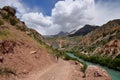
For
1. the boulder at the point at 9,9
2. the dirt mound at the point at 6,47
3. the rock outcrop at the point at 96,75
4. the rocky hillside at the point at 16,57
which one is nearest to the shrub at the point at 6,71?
the rocky hillside at the point at 16,57

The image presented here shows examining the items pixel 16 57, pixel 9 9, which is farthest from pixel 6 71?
pixel 9 9

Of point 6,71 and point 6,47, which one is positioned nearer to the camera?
point 6,71

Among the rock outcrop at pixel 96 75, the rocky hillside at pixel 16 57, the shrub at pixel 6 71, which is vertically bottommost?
the rock outcrop at pixel 96 75

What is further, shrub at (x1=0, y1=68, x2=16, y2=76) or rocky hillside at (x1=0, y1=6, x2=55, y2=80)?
rocky hillside at (x1=0, y1=6, x2=55, y2=80)

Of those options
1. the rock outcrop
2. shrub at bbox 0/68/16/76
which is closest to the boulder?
shrub at bbox 0/68/16/76

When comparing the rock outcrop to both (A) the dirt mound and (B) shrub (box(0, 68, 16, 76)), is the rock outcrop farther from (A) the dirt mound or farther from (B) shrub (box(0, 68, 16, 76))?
(A) the dirt mound

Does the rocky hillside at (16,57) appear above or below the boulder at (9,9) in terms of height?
below

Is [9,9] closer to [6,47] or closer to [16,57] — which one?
[6,47]

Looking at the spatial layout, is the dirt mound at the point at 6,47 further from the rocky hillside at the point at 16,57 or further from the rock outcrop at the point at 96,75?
the rock outcrop at the point at 96,75

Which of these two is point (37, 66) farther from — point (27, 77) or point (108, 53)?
point (108, 53)

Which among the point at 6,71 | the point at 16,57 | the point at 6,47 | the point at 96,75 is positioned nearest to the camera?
the point at 6,71

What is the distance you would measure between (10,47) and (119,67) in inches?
2618

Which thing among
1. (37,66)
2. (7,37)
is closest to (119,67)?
(37,66)

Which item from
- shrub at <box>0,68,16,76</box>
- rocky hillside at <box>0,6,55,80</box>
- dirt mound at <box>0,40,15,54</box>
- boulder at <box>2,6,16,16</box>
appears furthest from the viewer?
boulder at <box>2,6,16,16</box>
